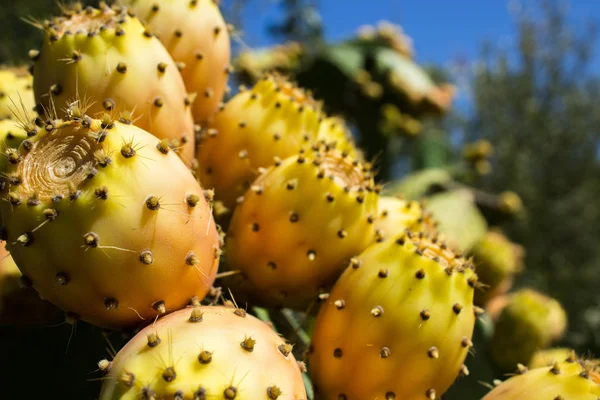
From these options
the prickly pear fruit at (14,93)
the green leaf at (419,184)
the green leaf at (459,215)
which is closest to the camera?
the prickly pear fruit at (14,93)

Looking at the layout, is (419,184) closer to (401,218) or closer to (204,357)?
(401,218)

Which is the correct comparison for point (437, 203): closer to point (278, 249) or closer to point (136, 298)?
point (278, 249)

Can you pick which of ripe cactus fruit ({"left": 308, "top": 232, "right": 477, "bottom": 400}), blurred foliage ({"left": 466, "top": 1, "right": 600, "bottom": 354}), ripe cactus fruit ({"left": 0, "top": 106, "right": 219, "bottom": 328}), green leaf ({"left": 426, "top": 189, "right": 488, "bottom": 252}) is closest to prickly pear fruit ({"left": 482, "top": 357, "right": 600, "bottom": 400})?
ripe cactus fruit ({"left": 308, "top": 232, "right": 477, "bottom": 400})

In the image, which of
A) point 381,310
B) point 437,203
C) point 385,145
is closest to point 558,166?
point 385,145

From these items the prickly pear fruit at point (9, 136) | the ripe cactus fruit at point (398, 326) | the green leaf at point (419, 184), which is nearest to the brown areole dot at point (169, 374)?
the ripe cactus fruit at point (398, 326)

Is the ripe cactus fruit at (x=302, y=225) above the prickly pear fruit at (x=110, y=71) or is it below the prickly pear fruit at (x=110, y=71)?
below

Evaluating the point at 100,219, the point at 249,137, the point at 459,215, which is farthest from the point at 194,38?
the point at 459,215

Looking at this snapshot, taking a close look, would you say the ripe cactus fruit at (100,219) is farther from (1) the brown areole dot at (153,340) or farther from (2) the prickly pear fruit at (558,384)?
(2) the prickly pear fruit at (558,384)

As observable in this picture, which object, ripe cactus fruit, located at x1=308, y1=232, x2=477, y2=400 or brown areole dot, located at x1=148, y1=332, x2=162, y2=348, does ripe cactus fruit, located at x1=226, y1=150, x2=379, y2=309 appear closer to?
ripe cactus fruit, located at x1=308, y1=232, x2=477, y2=400
